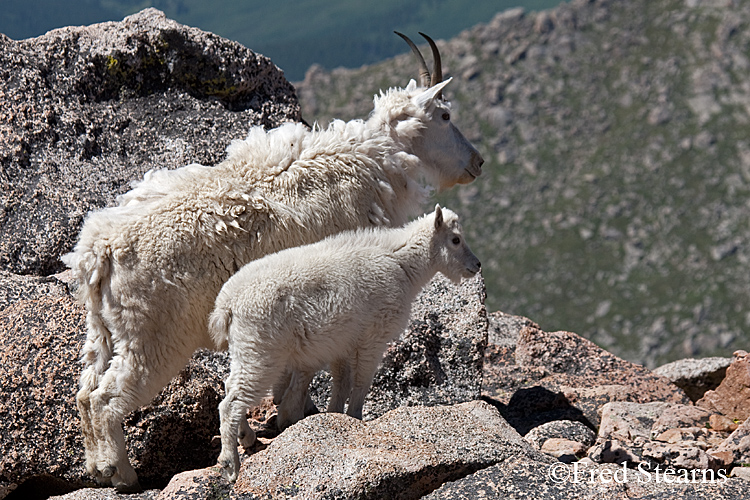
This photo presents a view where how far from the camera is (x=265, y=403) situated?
8.78m

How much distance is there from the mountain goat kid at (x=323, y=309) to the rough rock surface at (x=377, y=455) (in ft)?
1.19

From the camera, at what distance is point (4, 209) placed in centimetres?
888

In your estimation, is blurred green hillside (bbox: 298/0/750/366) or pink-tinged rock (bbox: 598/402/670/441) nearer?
pink-tinged rock (bbox: 598/402/670/441)

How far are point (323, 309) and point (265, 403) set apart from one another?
295 cm

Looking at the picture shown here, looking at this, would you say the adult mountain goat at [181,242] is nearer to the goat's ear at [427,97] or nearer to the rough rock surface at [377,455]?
the goat's ear at [427,97]

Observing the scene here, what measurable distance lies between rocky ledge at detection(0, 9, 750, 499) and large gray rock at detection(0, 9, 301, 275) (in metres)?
0.02

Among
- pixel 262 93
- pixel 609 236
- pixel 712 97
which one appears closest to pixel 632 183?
pixel 609 236

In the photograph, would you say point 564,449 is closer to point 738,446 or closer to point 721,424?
point 738,446

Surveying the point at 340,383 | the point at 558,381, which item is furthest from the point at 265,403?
the point at 558,381

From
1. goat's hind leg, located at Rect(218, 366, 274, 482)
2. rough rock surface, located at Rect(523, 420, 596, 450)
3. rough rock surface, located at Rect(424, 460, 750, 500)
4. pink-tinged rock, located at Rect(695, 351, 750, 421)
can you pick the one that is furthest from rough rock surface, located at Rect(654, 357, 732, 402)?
goat's hind leg, located at Rect(218, 366, 274, 482)

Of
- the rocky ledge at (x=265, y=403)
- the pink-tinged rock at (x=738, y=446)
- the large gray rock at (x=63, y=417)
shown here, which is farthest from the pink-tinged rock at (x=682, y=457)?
the large gray rock at (x=63, y=417)

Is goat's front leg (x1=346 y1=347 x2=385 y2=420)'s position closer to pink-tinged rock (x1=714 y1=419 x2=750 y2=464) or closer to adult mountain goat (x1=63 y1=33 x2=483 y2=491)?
adult mountain goat (x1=63 y1=33 x2=483 y2=491)

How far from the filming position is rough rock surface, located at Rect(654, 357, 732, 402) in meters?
10.6

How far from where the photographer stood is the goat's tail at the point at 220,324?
606 centimetres
